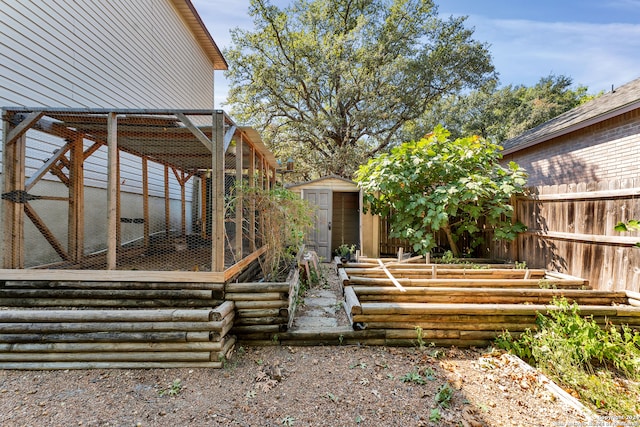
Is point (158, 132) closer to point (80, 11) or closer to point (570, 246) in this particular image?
point (80, 11)

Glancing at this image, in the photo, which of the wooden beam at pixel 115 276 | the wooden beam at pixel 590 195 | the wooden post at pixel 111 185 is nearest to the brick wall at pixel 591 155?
the wooden beam at pixel 590 195

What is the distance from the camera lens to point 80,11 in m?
5.36

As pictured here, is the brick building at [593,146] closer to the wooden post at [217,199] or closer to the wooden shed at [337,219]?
the wooden shed at [337,219]

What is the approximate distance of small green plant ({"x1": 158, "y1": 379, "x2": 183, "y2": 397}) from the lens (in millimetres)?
2477

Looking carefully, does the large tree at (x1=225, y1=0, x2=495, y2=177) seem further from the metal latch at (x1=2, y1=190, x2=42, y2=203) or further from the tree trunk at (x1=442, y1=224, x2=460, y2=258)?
the metal latch at (x1=2, y1=190, x2=42, y2=203)

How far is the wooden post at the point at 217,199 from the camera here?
3.26 m

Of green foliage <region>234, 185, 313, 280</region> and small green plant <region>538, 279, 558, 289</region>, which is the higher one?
green foliage <region>234, 185, 313, 280</region>

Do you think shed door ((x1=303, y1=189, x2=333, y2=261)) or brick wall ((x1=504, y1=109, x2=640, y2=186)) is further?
shed door ((x1=303, y1=189, x2=333, y2=261))

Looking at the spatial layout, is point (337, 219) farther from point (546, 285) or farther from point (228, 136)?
point (228, 136)

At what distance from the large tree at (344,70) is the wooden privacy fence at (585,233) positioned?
9.13 meters

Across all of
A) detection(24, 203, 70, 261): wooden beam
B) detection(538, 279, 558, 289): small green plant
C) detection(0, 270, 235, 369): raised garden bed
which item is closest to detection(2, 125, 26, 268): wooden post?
detection(24, 203, 70, 261): wooden beam

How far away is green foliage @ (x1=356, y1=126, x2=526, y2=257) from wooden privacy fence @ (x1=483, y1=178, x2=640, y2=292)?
1.17ft

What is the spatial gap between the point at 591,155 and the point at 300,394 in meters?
8.29

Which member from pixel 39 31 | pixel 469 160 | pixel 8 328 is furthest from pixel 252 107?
pixel 8 328
